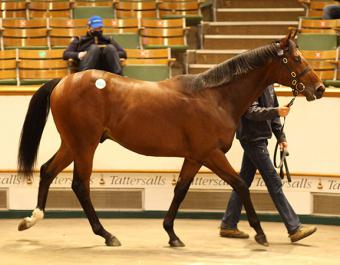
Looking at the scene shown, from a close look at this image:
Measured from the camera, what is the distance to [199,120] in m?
7.09

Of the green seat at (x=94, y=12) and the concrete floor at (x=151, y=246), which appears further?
the green seat at (x=94, y=12)

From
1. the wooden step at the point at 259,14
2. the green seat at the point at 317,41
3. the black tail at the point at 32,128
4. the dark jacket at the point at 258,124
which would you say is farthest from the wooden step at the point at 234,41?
the black tail at the point at 32,128

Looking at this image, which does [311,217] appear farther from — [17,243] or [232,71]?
[17,243]

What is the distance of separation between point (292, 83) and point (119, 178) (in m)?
2.22

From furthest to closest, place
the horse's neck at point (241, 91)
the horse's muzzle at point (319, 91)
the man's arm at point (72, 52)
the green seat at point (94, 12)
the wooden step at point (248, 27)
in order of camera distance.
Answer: the wooden step at point (248, 27) < the green seat at point (94, 12) < the man's arm at point (72, 52) < the horse's neck at point (241, 91) < the horse's muzzle at point (319, 91)

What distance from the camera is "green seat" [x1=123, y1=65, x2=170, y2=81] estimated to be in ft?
32.9

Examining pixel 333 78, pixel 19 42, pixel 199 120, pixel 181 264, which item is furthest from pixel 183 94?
pixel 19 42

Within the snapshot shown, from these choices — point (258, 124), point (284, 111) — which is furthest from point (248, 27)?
point (284, 111)

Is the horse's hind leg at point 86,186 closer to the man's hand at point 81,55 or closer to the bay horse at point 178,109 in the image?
the bay horse at point 178,109

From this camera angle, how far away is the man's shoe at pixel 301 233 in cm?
730

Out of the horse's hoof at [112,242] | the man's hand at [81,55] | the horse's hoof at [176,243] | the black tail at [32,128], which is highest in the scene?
the man's hand at [81,55]

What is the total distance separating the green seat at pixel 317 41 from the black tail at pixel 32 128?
4703 mm

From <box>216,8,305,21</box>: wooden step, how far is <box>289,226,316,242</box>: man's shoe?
6.35 metres

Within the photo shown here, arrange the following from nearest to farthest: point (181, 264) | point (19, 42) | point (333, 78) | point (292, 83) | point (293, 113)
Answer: point (181, 264) < point (292, 83) < point (293, 113) < point (333, 78) < point (19, 42)
